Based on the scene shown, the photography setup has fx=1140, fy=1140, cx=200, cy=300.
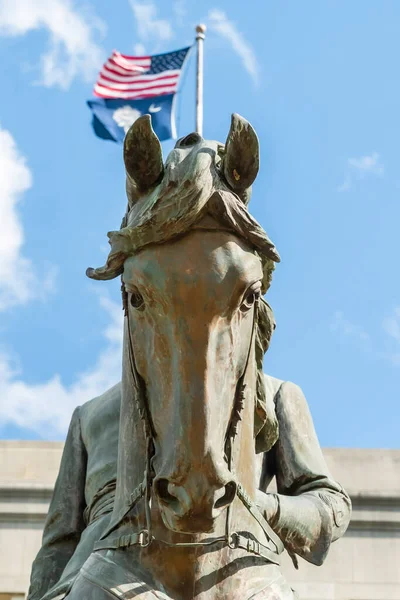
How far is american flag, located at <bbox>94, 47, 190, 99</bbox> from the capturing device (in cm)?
1524

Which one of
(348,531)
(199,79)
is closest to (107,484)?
(348,531)

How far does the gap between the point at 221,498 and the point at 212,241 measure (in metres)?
0.56

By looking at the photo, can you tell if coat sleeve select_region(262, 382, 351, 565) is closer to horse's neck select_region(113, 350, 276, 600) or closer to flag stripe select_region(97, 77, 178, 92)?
horse's neck select_region(113, 350, 276, 600)

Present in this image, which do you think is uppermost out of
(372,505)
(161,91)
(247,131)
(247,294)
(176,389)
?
(161,91)

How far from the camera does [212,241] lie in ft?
8.15

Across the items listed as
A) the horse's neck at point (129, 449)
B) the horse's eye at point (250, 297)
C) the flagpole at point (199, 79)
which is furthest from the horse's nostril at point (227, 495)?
the flagpole at point (199, 79)

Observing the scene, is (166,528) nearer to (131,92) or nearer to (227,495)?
(227,495)

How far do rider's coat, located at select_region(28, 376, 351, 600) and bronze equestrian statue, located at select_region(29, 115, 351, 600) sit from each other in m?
0.21

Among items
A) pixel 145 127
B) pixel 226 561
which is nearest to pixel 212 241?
pixel 145 127

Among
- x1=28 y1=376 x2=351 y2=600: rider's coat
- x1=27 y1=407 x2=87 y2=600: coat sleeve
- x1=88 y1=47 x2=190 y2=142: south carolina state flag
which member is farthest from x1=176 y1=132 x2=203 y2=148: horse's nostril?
x1=88 y1=47 x2=190 y2=142: south carolina state flag

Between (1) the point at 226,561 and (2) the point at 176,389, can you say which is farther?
(1) the point at 226,561

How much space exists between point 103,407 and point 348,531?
28.8 feet

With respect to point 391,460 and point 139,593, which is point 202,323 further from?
point 391,460

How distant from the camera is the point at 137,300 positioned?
2.52 metres
